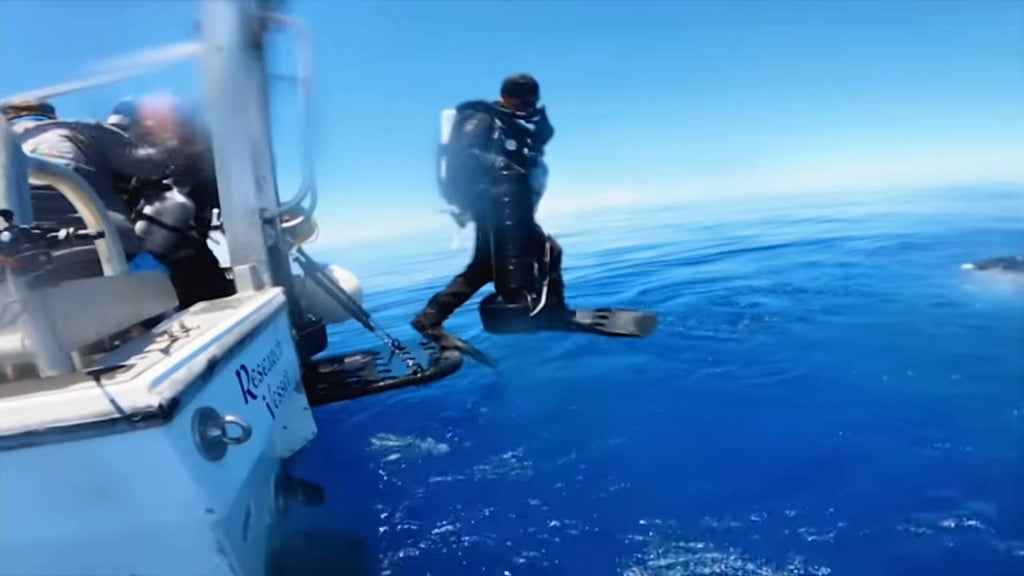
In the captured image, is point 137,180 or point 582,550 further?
point 137,180

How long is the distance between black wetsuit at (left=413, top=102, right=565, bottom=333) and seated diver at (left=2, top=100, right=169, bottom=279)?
1666 mm

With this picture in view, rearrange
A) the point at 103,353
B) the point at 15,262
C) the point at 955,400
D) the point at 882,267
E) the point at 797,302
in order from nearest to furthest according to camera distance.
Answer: the point at 15,262 → the point at 103,353 → the point at 955,400 → the point at 797,302 → the point at 882,267

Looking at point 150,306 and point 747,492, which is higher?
point 150,306

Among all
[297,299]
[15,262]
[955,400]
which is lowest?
[955,400]

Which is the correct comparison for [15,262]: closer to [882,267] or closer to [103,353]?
[103,353]

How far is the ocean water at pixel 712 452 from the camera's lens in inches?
98.5

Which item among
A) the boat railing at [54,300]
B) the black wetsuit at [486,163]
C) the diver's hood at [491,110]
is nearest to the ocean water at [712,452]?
the black wetsuit at [486,163]

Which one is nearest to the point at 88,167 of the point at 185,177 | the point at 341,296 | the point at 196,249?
the point at 185,177

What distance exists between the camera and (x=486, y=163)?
11.9ft

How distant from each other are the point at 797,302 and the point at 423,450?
5891 mm

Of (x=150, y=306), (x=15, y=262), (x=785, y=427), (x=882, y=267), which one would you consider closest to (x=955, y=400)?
(x=785, y=427)

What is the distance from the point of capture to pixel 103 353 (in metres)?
1.81

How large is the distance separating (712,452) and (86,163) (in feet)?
11.9

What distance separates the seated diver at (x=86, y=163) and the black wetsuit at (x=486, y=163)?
167 cm
